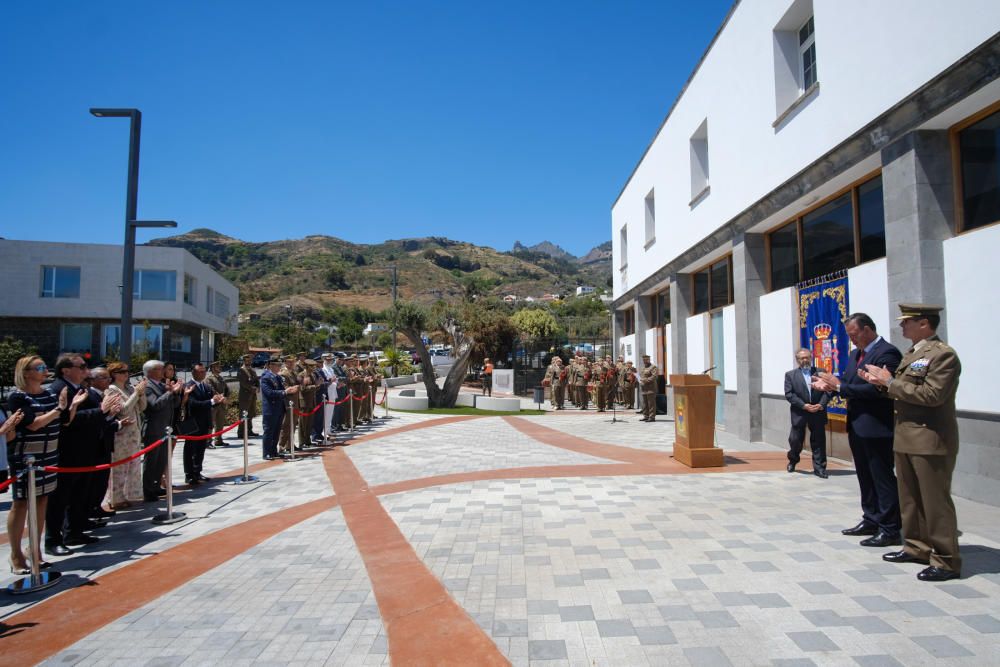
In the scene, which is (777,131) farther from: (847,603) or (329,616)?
(329,616)

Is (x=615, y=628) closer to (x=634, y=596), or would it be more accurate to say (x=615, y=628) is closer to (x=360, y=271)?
(x=634, y=596)

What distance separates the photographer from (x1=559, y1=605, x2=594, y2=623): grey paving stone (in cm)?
386

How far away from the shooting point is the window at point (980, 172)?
20.7ft

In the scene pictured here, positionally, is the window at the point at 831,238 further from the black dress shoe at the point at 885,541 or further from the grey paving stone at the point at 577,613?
the grey paving stone at the point at 577,613

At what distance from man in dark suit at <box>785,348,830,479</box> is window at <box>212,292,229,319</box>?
167 ft

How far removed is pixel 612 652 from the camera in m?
3.40

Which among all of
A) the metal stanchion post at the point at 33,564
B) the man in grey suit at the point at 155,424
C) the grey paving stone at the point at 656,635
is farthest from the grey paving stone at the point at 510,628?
the man in grey suit at the point at 155,424

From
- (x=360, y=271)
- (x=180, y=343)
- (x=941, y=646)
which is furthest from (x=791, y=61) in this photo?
(x=360, y=271)

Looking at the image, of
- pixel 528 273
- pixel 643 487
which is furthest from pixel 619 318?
pixel 528 273

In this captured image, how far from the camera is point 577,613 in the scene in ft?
12.9

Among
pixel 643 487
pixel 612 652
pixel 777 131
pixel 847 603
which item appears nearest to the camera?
pixel 612 652

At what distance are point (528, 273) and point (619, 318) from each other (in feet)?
396

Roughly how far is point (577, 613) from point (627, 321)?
21596 millimetres

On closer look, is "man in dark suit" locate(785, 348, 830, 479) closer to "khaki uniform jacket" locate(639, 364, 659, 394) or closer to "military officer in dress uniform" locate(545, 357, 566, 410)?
"khaki uniform jacket" locate(639, 364, 659, 394)
